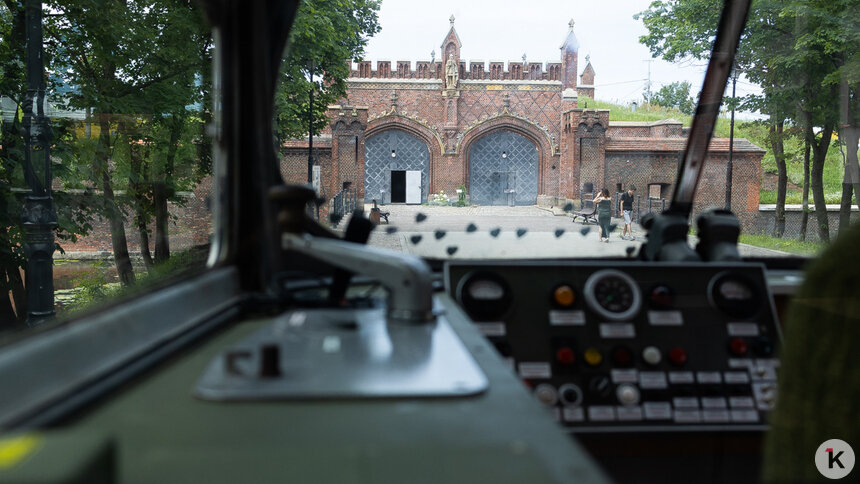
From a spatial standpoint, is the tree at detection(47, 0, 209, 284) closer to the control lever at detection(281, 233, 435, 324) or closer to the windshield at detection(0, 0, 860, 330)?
the windshield at detection(0, 0, 860, 330)

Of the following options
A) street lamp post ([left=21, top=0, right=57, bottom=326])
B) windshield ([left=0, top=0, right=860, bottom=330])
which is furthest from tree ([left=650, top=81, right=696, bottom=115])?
street lamp post ([left=21, top=0, right=57, bottom=326])

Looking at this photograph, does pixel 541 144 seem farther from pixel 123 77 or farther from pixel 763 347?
pixel 123 77

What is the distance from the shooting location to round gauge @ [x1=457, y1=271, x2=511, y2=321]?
195cm

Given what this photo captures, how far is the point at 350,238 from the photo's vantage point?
76.0 inches

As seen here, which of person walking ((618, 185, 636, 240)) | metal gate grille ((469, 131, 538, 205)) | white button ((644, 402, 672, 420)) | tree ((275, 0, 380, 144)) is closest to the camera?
white button ((644, 402, 672, 420))

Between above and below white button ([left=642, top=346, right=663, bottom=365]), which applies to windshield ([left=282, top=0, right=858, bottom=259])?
above

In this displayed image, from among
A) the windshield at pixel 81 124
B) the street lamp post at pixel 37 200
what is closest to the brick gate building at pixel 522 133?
the windshield at pixel 81 124

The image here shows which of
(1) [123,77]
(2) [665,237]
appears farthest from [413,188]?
(1) [123,77]

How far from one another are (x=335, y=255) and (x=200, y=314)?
12.5 inches

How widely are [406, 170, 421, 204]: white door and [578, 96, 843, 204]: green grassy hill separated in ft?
2.31

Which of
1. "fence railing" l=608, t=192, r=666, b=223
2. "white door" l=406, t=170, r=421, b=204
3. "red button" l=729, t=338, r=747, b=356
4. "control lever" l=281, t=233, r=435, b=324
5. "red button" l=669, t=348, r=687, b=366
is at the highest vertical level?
"white door" l=406, t=170, r=421, b=204

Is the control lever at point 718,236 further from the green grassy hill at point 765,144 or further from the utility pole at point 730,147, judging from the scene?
→ the green grassy hill at point 765,144

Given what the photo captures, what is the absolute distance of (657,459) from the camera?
1.82 metres

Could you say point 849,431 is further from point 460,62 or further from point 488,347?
point 460,62
